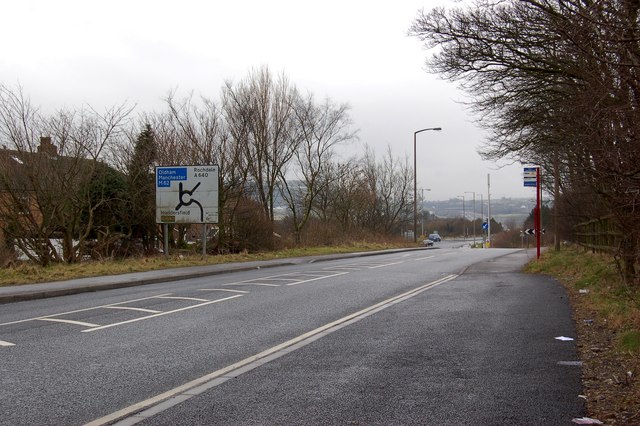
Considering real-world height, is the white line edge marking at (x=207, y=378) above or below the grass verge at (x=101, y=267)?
below

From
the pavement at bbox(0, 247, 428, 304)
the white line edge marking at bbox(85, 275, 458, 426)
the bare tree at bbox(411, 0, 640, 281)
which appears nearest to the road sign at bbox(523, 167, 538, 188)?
the bare tree at bbox(411, 0, 640, 281)

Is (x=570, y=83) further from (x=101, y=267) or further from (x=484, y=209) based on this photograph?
(x=484, y=209)

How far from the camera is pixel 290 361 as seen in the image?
705 cm

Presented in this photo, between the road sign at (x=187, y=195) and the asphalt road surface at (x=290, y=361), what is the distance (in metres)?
11.0

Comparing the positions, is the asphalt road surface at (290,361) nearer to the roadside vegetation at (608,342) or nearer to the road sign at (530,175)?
the roadside vegetation at (608,342)

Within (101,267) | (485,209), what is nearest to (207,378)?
(101,267)

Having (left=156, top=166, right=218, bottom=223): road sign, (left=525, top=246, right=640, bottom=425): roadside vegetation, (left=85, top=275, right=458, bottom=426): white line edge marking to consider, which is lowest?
(left=85, top=275, right=458, bottom=426): white line edge marking

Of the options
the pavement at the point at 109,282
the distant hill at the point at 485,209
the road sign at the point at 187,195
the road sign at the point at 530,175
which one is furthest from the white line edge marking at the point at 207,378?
the distant hill at the point at 485,209

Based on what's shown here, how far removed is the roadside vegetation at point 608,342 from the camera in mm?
5168

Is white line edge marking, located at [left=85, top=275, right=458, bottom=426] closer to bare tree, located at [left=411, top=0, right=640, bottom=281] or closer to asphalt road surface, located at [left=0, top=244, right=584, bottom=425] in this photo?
asphalt road surface, located at [left=0, top=244, right=584, bottom=425]

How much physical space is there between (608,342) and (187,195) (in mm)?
19149

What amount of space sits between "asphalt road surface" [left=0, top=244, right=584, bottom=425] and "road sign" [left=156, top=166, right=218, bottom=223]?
1100 centimetres

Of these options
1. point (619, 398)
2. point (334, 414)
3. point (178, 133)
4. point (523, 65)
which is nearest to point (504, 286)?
Answer: point (523, 65)

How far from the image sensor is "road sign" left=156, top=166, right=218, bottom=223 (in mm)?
24281
